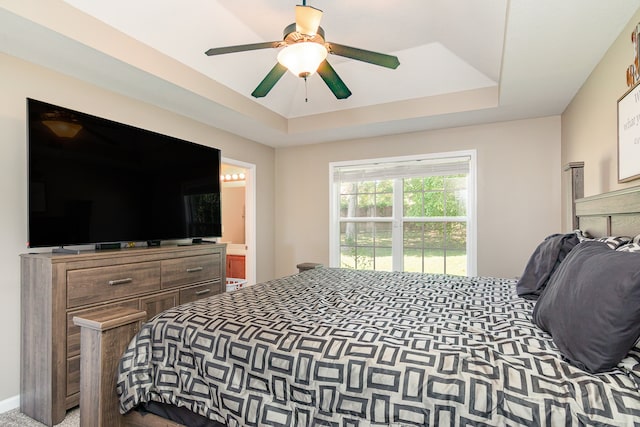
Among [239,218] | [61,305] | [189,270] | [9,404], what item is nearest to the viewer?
[61,305]

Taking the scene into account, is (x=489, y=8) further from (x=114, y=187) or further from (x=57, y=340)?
(x=57, y=340)

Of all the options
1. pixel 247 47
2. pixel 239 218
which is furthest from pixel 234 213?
pixel 247 47

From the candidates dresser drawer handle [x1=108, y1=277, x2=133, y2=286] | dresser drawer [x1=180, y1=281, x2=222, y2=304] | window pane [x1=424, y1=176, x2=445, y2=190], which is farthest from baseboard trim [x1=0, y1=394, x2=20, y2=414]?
window pane [x1=424, y1=176, x2=445, y2=190]

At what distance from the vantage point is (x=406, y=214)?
4.30m

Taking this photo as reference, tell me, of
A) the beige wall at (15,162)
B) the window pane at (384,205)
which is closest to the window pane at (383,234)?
the window pane at (384,205)

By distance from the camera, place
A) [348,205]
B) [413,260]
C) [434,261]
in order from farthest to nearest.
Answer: [348,205], [413,260], [434,261]

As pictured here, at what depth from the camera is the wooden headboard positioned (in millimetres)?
1576

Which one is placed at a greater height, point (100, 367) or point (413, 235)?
point (413, 235)

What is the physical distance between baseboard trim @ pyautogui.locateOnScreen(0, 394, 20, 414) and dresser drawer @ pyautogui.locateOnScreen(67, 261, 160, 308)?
0.79 meters

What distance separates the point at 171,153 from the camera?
308 cm

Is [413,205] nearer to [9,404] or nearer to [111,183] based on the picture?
[111,183]

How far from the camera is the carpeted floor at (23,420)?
201cm

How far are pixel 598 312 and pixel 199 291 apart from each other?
283cm

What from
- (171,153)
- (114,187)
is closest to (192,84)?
(171,153)
